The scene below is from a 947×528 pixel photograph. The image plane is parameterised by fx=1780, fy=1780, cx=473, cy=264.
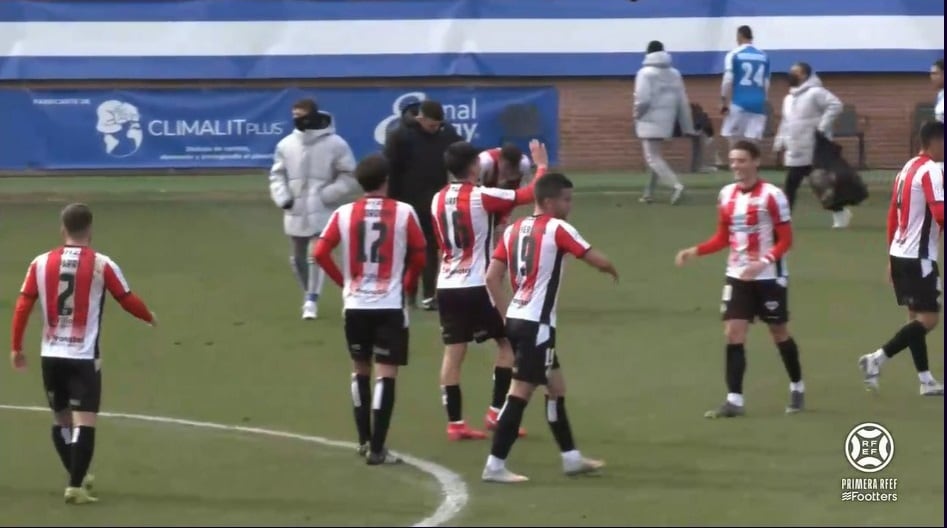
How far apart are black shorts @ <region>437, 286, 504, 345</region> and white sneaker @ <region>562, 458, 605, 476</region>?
143 centimetres

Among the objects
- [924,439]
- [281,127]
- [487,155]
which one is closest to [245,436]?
[487,155]

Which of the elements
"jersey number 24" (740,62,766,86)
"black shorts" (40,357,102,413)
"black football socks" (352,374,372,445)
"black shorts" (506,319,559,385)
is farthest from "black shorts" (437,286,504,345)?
"jersey number 24" (740,62,766,86)

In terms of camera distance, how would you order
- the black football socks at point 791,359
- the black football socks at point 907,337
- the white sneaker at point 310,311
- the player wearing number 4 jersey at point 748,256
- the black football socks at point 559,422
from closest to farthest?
the black football socks at point 559,422 → the player wearing number 4 jersey at point 748,256 → the black football socks at point 791,359 → the black football socks at point 907,337 → the white sneaker at point 310,311

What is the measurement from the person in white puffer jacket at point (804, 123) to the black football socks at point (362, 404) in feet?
35.8

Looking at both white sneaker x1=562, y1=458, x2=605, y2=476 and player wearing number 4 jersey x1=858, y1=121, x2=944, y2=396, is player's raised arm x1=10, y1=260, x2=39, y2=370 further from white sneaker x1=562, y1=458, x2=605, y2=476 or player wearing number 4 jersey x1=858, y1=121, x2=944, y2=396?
player wearing number 4 jersey x1=858, y1=121, x2=944, y2=396

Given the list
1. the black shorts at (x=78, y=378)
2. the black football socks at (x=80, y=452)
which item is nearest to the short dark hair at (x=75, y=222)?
the black shorts at (x=78, y=378)

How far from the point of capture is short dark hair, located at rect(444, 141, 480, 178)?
1105 centimetres

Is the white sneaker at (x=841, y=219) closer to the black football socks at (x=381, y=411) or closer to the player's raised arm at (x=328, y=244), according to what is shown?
the player's raised arm at (x=328, y=244)

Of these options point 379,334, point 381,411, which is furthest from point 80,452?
point 379,334

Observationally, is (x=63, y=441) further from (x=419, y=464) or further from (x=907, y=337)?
(x=907, y=337)

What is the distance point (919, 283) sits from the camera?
11.6m

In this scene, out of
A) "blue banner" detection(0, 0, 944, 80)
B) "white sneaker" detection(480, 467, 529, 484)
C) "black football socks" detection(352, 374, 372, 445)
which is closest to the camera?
"white sneaker" detection(480, 467, 529, 484)

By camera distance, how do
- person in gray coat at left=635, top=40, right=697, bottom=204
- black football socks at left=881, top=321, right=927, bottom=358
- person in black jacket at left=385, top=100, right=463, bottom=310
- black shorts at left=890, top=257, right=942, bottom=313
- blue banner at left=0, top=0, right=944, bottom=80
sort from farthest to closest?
blue banner at left=0, top=0, right=944, bottom=80 < person in gray coat at left=635, top=40, right=697, bottom=204 < person in black jacket at left=385, top=100, right=463, bottom=310 < black football socks at left=881, top=321, right=927, bottom=358 < black shorts at left=890, top=257, right=942, bottom=313

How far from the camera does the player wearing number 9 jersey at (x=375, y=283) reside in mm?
10086
